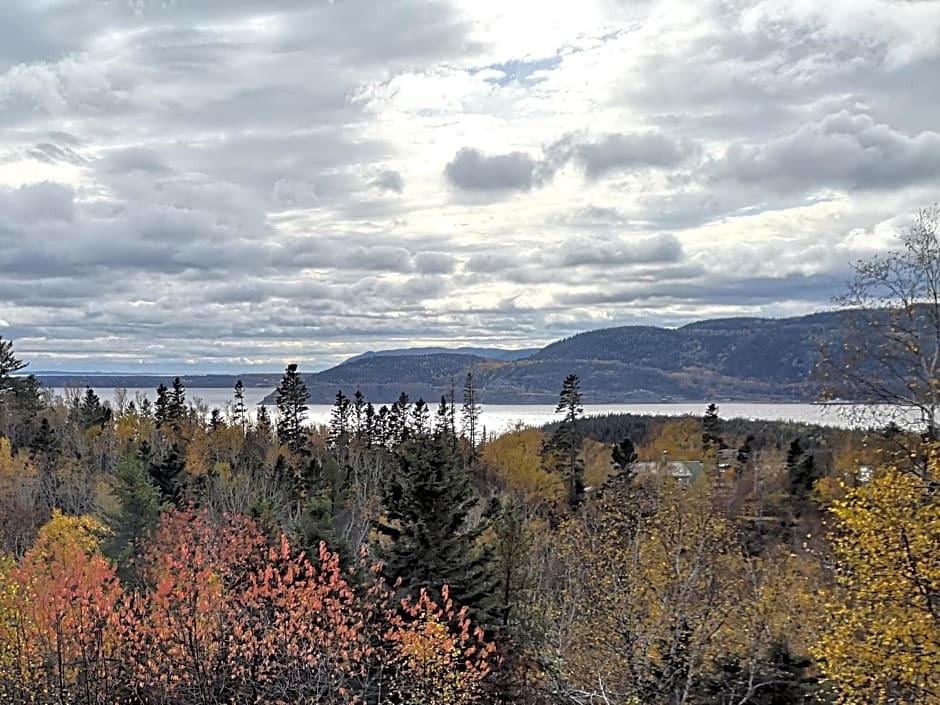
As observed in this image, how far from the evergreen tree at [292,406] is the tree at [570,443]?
22958 mm

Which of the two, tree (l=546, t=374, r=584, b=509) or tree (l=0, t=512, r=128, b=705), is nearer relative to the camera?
tree (l=0, t=512, r=128, b=705)

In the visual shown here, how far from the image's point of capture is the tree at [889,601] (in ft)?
41.5

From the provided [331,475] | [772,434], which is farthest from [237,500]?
[772,434]

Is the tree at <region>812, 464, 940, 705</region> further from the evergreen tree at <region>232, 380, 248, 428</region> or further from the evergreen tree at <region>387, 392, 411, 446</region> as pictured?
the evergreen tree at <region>232, 380, 248, 428</region>

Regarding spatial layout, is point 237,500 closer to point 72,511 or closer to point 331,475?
point 331,475

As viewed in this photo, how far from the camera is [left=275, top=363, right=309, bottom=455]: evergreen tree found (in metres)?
73.1

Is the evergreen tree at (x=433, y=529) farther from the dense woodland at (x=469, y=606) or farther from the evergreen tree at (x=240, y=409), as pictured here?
the evergreen tree at (x=240, y=409)

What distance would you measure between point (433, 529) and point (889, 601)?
1118 centimetres

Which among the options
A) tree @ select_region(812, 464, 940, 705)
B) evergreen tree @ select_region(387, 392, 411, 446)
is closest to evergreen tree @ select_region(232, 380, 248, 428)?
evergreen tree @ select_region(387, 392, 411, 446)

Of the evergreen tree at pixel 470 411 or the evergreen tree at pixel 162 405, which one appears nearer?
the evergreen tree at pixel 162 405

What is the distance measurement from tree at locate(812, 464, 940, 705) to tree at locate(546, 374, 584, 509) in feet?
177

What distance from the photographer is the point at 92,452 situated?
73.5m

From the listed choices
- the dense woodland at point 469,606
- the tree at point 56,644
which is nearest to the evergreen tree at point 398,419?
the dense woodland at point 469,606

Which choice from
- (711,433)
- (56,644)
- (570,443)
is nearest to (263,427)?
(570,443)
